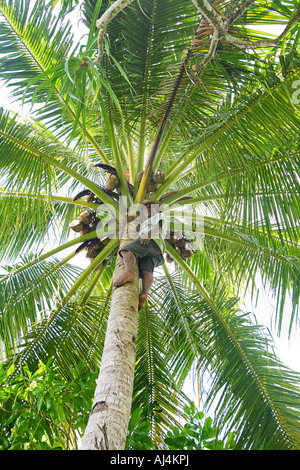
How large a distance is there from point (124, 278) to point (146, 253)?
417 mm

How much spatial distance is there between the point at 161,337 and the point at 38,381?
227 centimetres

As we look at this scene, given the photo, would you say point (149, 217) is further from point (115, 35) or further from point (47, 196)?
point (115, 35)

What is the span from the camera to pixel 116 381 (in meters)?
2.66

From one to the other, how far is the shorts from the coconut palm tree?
0.55 ft

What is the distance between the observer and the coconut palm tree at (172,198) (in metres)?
3.62

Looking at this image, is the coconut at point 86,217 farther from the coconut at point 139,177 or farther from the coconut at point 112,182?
the coconut at point 139,177

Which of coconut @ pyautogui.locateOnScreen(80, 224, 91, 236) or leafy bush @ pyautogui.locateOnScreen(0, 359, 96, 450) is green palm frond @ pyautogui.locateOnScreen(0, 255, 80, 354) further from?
leafy bush @ pyautogui.locateOnScreen(0, 359, 96, 450)

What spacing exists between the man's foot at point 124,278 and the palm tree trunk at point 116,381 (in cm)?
3

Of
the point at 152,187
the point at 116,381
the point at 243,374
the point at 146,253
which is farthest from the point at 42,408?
the point at 152,187

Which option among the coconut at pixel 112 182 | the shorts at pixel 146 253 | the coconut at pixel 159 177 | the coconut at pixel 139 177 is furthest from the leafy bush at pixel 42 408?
the coconut at pixel 139 177

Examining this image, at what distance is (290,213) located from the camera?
3904 millimetres

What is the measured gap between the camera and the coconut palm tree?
3.62 metres
